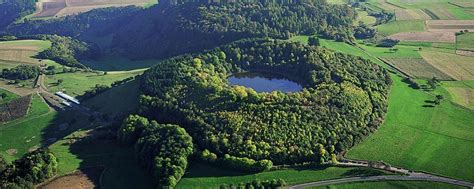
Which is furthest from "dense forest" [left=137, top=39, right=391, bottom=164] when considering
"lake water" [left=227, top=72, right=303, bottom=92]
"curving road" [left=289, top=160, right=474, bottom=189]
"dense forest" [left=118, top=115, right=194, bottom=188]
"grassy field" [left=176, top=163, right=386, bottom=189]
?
"curving road" [left=289, top=160, right=474, bottom=189]

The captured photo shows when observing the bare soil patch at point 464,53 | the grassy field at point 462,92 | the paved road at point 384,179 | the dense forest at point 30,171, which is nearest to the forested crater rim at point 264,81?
the paved road at point 384,179

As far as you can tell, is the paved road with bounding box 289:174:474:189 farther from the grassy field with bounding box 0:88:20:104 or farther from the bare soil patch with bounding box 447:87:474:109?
the grassy field with bounding box 0:88:20:104

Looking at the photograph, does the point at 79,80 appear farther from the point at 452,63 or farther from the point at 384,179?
the point at 452,63

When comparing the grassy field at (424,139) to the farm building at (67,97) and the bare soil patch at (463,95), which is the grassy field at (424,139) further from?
the farm building at (67,97)

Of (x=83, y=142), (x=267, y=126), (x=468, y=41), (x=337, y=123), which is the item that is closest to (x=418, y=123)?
(x=337, y=123)

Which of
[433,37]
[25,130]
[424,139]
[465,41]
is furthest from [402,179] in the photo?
[433,37]

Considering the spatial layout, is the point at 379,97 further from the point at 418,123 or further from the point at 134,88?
the point at 134,88

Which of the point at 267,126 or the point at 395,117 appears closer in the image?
the point at 267,126
